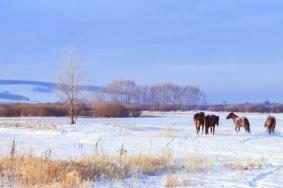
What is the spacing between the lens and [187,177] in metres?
11.9

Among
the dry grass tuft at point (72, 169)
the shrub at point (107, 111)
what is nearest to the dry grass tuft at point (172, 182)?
the dry grass tuft at point (72, 169)

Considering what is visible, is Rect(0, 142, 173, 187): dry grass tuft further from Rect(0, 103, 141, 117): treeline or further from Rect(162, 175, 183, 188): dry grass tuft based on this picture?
Rect(0, 103, 141, 117): treeline

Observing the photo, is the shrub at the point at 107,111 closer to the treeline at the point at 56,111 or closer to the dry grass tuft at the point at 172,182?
the treeline at the point at 56,111

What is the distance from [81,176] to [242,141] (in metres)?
16.0

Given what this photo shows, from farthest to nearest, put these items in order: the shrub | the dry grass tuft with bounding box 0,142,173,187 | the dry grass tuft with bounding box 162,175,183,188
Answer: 1. the shrub
2. the dry grass tuft with bounding box 162,175,183,188
3. the dry grass tuft with bounding box 0,142,173,187

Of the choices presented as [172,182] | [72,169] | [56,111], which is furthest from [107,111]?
[172,182]

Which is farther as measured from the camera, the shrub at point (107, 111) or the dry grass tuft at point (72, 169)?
the shrub at point (107, 111)

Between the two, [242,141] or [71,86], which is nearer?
[242,141]

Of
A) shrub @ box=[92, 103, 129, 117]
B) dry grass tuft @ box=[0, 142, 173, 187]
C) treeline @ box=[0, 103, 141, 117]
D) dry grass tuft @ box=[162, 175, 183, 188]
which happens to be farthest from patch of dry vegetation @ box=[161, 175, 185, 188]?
shrub @ box=[92, 103, 129, 117]

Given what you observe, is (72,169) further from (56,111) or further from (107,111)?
(56,111)

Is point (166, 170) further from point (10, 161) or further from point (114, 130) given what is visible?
point (114, 130)

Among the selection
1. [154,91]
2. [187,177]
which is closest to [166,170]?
[187,177]

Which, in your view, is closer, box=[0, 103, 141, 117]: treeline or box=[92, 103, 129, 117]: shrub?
box=[0, 103, 141, 117]: treeline

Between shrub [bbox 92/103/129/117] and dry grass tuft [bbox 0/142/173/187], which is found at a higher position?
shrub [bbox 92/103/129/117]
